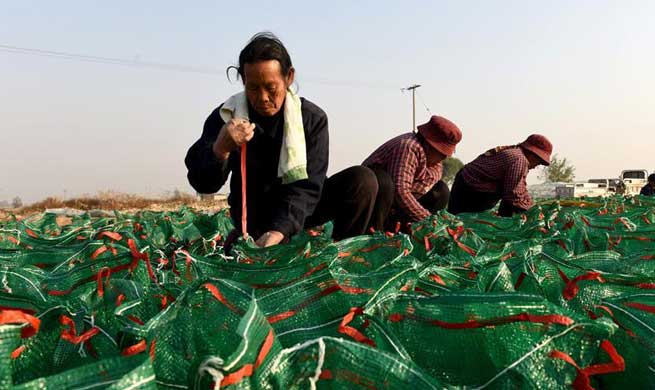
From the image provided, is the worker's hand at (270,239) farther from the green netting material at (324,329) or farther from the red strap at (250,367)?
the red strap at (250,367)

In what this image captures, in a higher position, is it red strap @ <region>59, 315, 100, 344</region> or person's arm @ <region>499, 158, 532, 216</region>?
red strap @ <region>59, 315, 100, 344</region>

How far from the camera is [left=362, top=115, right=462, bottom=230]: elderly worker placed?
414 cm

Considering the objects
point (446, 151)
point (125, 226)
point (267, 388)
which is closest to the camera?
point (267, 388)

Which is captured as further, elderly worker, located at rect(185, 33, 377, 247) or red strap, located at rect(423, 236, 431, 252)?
elderly worker, located at rect(185, 33, 377, 247)

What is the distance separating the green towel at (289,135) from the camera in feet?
9.62

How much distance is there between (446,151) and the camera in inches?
173

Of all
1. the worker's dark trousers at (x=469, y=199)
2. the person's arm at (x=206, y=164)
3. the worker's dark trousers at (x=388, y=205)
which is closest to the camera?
the person's arm at (x=206, y=164)

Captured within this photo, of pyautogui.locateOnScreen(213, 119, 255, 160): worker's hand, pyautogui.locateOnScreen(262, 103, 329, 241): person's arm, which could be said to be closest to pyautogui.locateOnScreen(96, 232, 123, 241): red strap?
pyautogui.locateOnScreen(213, 119, 255, 160): worker's hand

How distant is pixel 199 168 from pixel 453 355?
208 cm

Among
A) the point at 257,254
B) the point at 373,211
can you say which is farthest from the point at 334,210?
the point at 257,254

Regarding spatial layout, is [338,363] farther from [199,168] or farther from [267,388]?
[199,168]

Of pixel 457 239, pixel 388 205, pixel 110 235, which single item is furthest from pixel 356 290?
pixel 388 205

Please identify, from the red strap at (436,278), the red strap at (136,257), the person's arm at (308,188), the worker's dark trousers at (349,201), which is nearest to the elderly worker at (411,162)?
the worker's dark trousers at (349,201)

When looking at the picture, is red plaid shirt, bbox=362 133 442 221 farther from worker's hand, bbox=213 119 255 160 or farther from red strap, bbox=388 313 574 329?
red strap, bbox=388 313 574 329
